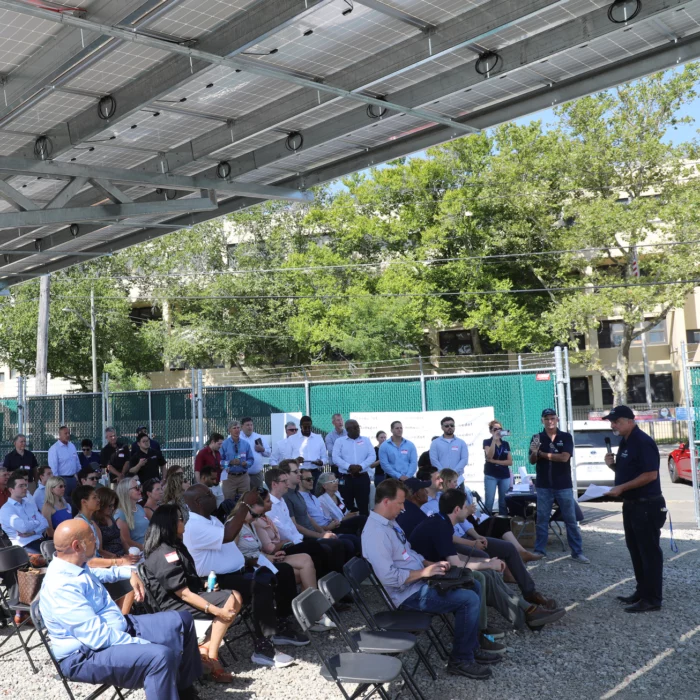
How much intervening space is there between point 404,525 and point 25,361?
39.8 metres

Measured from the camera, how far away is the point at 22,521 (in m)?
7.90

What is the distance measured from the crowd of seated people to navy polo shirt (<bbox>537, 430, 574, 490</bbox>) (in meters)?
1.21

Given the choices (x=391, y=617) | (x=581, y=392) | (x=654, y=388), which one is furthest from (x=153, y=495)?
(x=654, y=388)

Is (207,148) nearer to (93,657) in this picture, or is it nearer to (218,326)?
(93,657)

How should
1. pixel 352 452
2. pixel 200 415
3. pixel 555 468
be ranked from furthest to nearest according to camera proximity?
pixel 200 415 < pixel 352 452 < pixel 555 468

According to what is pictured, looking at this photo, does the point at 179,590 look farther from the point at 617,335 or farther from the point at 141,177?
the point at 617,335

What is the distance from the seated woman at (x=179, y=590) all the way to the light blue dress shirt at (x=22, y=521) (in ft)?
8.34

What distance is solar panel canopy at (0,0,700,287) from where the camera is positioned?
16.8ft

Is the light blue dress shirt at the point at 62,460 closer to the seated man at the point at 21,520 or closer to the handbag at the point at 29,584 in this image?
the seated man at the point at 21,520

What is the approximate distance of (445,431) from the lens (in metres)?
11.9

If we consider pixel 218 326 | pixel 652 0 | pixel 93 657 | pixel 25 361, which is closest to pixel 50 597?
pixel 93 657

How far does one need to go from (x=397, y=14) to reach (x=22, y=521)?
6.15 m

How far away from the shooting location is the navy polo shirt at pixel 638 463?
301 inches

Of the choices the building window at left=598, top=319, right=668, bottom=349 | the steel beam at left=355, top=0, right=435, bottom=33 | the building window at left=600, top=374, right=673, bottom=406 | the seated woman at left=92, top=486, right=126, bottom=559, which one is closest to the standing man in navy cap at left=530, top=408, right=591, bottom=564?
the seated woman at left=92, top=486, right=126, bottom=559
